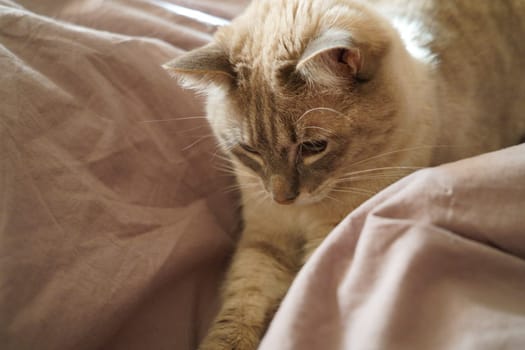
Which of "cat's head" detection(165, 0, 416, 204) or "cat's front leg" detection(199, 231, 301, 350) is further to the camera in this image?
"cat's front leg" detection(199, 231, 301, 350)

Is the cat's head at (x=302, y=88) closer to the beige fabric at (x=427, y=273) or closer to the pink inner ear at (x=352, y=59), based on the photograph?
the pink inner ear at (x=352, y=59)

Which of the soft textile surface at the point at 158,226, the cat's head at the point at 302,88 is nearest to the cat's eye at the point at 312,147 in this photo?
the cat's head at the point at 302,88

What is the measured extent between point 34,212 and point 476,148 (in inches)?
48.8

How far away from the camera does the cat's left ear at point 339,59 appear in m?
0.78

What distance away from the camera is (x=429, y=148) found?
1.09 metres

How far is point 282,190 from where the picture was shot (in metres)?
1.03

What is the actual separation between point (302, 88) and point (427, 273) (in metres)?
0.48

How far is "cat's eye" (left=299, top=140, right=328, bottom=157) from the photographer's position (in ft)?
3.14

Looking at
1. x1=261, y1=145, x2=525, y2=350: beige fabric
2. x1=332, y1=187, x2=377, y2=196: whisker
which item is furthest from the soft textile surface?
x1=332, y1=187, x2=377, y2=196: whisker

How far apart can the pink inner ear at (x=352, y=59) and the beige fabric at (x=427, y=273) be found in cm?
A: 28

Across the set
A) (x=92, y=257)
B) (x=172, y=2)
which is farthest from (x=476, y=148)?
(x=172, y=2)

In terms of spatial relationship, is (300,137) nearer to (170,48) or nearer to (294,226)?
(294,226)

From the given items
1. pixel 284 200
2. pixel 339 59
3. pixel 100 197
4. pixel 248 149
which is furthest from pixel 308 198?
pixel 100 197

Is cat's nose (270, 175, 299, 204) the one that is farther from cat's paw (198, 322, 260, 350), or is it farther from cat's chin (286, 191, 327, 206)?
cat's paw (198, 322, 260, 350)
